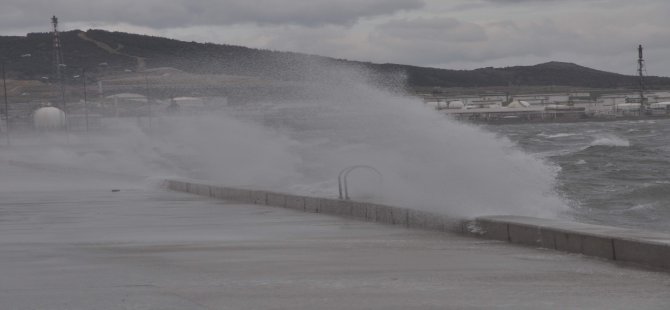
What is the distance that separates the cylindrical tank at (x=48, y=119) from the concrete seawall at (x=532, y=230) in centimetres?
10417

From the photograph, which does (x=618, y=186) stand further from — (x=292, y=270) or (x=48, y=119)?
(x=48, y=119)

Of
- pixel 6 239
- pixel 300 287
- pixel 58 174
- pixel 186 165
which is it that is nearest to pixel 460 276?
pixel 300 287

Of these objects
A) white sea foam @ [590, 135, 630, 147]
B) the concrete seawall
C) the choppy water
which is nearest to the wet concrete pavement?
the concrete seawall

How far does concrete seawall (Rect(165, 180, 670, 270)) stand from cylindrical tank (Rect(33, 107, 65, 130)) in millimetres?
104173

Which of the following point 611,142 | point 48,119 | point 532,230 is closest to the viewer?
point 532,230

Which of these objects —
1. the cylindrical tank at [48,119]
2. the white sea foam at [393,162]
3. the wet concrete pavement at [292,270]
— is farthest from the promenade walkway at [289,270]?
the cylindrical tank at [48,119]

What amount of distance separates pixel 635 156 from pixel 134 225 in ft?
139

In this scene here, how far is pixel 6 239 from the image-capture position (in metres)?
14.4

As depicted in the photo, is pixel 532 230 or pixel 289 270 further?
pixel 532 230

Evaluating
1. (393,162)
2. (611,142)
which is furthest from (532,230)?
(611,142)

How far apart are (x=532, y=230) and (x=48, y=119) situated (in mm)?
113930

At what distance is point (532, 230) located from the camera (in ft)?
40.2

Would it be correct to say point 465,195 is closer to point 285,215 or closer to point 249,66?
point 285,215

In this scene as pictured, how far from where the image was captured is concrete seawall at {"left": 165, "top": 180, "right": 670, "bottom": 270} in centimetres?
1035
